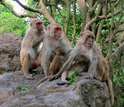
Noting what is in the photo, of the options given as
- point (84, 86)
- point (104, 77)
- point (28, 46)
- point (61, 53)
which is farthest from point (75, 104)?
point (28, 46)

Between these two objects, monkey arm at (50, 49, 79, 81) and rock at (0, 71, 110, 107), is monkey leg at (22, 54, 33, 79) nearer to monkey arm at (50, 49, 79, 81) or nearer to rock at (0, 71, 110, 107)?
rock at (0, 71, 110, 107)

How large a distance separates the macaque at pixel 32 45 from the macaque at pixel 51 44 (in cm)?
40

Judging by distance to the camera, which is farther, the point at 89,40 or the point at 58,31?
the point at 58,31

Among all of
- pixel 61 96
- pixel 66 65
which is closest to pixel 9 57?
pixel 66 65

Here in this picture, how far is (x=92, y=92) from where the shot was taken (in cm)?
423

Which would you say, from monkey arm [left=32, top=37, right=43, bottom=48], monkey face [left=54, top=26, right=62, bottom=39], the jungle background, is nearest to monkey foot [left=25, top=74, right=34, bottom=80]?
monkey arm [left=32, top=37, right=43, bottom=48]

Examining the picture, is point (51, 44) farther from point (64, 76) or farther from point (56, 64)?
point (64, 76)

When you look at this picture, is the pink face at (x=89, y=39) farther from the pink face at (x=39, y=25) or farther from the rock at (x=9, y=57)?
the rock at (x=9, y=57)

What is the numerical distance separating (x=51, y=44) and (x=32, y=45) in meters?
0.84

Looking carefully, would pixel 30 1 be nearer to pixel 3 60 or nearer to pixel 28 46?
pixel 3 60

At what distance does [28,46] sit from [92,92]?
10.0ft

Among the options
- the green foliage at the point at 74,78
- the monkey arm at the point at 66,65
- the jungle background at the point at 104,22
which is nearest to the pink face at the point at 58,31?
the monkey arm at the point at 66,65

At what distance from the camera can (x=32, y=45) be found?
6.39 metres

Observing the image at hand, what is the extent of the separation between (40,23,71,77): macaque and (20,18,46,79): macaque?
40 centimetres
